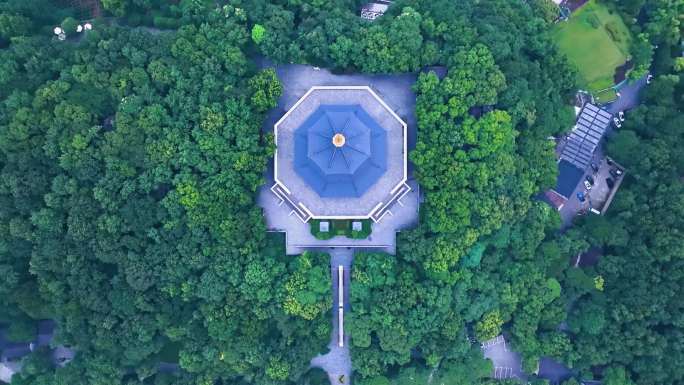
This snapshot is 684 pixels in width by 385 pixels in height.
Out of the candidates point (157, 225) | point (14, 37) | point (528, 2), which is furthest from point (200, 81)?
point (528, 2)

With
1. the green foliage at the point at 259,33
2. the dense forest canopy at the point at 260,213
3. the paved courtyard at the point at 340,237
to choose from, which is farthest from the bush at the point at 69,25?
the paved courtyard at the point at 340,237

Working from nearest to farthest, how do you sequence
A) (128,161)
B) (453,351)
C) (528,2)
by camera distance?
(128,161), (453,351), (528,2)

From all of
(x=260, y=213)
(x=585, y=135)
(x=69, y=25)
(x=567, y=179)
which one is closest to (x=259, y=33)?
(x=260, y=213)

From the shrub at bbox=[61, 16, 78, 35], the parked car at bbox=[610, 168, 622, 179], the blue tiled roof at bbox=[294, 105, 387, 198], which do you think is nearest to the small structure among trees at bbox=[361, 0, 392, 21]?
the blue tiled roof at bbox=[294, 105, 387, 198]

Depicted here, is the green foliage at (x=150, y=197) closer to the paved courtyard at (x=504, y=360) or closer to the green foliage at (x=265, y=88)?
the green foliage at (x=265, y=88)

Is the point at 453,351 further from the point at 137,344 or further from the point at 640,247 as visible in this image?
the point at 137,344

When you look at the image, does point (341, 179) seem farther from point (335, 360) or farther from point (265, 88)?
point (335, 360)
